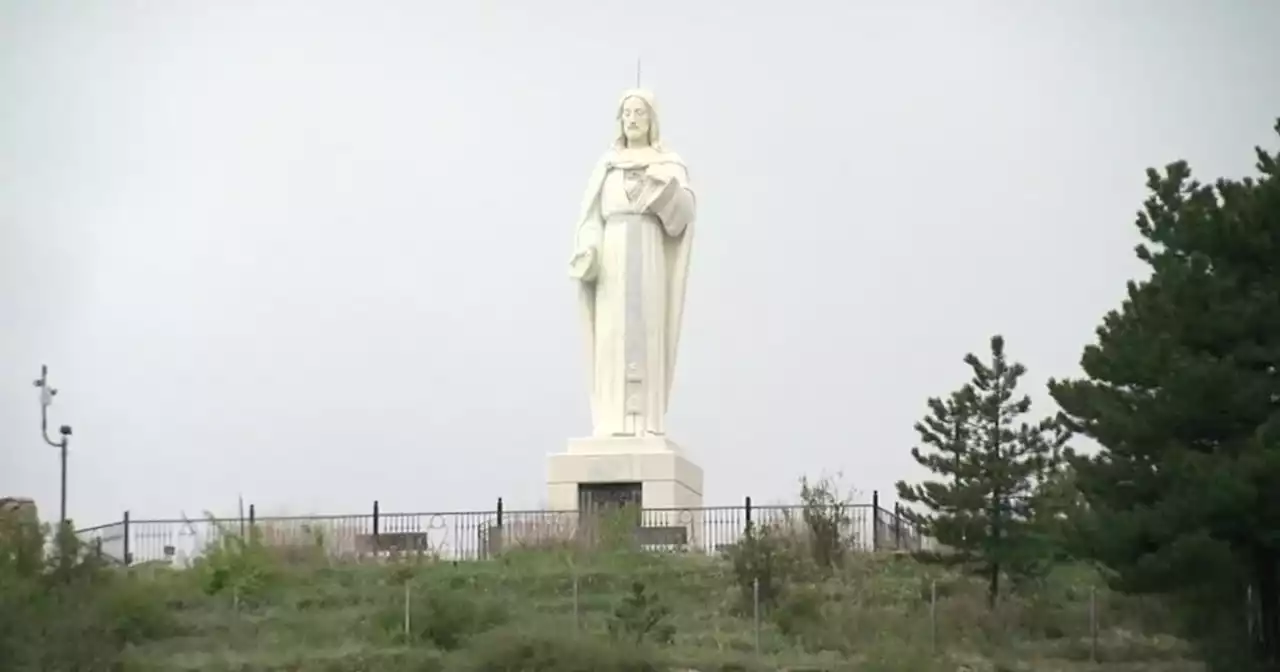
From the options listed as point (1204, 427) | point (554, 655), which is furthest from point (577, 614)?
point (1204, 427)

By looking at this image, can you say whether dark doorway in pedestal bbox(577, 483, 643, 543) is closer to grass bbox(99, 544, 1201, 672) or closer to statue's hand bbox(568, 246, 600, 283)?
grass bbox(99, 544, 1201, 672)

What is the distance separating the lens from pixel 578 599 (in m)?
18.4

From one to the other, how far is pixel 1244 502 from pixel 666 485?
9185mm

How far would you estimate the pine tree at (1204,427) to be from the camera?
14.0 m

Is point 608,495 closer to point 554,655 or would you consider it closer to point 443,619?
point 443,619

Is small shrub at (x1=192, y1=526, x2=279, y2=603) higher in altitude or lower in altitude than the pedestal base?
lower

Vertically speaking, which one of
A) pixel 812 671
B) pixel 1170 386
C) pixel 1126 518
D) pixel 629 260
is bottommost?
pixel 812 671

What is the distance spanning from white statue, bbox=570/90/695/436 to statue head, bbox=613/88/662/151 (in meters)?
0.01

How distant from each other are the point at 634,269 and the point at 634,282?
0.50 feet

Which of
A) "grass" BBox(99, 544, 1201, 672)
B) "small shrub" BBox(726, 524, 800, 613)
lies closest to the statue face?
"grass" BBox(99, 544, 1201, 672)

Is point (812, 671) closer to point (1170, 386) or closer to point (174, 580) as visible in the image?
point (1170, 386)

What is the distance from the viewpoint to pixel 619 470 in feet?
72.8

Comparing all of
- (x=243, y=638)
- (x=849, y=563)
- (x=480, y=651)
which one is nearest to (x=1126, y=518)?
(x=480, y=651)

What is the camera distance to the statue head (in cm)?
2338
